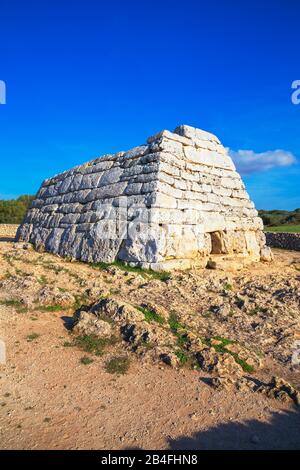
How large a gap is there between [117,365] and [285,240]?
15.0 metres

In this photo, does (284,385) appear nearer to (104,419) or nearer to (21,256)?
(104,419)

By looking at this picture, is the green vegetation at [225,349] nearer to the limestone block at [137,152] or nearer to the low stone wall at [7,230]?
the limestone block at [137,152]

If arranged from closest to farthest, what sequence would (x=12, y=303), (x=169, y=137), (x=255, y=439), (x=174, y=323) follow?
(x=255, y=439), (x=174, y=323), (x=12, y=303), (x=169, y=137)

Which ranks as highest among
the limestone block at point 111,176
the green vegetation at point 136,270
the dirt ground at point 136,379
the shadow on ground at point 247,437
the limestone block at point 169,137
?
the limestone block at point 169,137

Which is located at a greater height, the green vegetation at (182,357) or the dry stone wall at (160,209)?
the dry stone wall at (160,209)

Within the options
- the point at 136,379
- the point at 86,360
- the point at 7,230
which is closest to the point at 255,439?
the point at 136,379

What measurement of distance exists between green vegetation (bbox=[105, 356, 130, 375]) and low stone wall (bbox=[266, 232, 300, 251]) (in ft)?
45.9

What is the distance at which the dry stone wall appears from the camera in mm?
8539

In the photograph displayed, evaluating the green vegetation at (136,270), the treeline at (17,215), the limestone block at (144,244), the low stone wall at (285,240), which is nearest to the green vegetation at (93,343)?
the green vegetation at (136,270)

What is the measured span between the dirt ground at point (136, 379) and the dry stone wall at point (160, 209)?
114cm

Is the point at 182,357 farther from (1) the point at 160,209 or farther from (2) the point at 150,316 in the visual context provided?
(1) the point at 160,209

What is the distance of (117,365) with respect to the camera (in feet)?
15.3

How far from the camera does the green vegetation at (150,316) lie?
5810 mm

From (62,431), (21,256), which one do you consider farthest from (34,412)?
(21,256)
